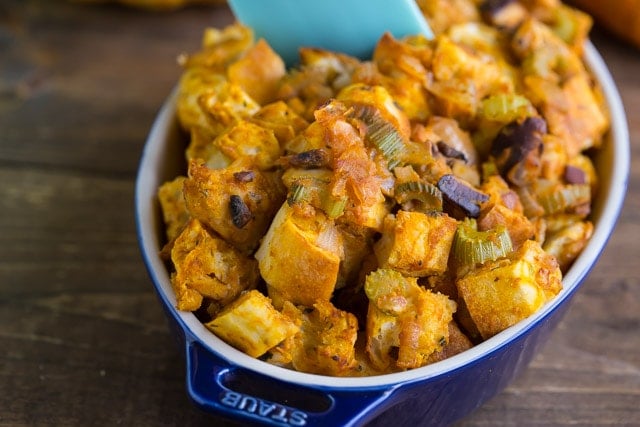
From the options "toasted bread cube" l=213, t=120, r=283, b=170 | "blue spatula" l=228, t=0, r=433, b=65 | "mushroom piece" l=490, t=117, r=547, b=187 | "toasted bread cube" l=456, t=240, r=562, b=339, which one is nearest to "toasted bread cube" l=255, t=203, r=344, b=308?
"toasted bread cube" l=213, t=120, r=283, b=170

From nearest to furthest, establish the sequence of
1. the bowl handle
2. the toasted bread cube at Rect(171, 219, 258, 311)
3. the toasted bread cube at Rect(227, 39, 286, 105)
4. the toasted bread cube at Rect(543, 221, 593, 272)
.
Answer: the bowl handle → the toasted bread cube at Rect(171, 219, 258, 311) → the toasted bread cube at Rect(543, 221, 593, 272) → the toasted bread cube at Rect(227, 39, 286, 105)

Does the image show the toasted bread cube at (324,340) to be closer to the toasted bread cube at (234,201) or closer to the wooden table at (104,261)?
the toasted bread cube at (234,201)

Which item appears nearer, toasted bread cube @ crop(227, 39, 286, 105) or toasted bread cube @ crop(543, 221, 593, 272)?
toasted bread cube @ crop(543, 221, 593, 272)

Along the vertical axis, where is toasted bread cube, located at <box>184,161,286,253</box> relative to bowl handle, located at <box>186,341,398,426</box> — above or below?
above

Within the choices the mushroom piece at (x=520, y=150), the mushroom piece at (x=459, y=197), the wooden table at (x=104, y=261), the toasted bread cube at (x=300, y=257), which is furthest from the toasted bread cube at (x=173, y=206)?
the mushroom piece at (x=520, y=150)

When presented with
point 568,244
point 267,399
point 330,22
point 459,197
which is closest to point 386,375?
point 267,399

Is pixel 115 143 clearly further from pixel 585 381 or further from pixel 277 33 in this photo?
pixel 585 381

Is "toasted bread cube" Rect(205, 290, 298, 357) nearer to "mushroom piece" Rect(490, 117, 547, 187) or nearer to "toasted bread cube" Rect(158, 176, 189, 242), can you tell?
"toasted bread cube" Rect(158, 176, 189, 242)

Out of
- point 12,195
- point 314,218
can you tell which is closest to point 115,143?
point 12,195
